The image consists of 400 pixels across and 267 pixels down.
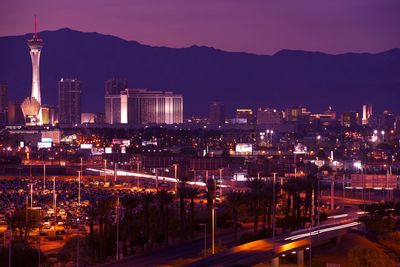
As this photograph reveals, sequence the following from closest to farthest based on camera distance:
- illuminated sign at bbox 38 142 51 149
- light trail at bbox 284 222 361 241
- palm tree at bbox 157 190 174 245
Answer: light trail at bbox 284 222 361 241, palm tree at bbox 157 190 174 245, illuminated sign at bbox 38 142 51 149

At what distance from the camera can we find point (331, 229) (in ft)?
149

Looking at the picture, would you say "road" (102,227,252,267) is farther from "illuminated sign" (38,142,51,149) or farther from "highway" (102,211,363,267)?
"illuminated sign" (38,142,51,149)

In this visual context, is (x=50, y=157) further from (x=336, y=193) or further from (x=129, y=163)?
(x=336, y=193)

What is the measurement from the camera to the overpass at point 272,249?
33406mm

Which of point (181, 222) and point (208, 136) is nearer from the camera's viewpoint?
point (181, 222)

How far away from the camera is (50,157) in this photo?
130 metres

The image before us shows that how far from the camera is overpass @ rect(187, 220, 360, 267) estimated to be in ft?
110

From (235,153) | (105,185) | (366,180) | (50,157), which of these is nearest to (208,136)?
(235,153)

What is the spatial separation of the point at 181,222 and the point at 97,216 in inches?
213

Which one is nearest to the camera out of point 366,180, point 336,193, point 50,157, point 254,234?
point 254,234

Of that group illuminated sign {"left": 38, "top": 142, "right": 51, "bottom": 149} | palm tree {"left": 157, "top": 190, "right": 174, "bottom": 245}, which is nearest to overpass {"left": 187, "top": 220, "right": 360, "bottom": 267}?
palm tree {"left": 157, "top": 190, "right": 174, "bottom": 245}

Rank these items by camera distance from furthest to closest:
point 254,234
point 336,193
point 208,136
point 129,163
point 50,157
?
point 208,136 < point 50,157 < point 129,163 < point 336,193 < point 254,234

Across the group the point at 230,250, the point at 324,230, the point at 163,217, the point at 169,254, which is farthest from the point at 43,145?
the point at 230,250

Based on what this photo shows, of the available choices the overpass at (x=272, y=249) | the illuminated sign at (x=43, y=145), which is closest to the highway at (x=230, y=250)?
the overpass at (x=272, y=249)
